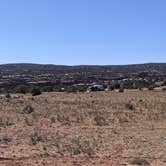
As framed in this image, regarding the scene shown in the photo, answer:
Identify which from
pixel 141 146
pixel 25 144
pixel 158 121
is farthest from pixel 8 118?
pixel 141 146

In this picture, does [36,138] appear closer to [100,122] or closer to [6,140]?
[6,140]

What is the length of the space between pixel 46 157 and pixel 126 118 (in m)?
14.3

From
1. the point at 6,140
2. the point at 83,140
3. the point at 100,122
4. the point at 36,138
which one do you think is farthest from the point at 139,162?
the point at 100,122

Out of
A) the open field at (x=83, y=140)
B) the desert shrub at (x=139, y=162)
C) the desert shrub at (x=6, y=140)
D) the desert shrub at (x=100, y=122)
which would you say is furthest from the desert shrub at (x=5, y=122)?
the desert shrub at (x=139, y=162)

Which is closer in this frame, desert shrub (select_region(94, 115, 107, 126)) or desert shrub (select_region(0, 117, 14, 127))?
desert shrub (select_region(0, 117, 14, 127))

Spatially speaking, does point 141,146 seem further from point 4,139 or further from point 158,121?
point 158,121

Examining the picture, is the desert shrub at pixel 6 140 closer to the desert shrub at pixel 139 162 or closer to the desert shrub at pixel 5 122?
the desert shrub at pixel 5 122

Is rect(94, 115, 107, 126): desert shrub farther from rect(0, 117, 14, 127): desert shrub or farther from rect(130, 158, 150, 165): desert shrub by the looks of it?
rect(130, 158, 150, 165): desert shrub

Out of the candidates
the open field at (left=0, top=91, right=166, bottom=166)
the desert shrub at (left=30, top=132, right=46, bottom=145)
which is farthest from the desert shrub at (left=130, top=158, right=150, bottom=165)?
the desert shrub at (left=30, top=132, right=46, bottom=145)

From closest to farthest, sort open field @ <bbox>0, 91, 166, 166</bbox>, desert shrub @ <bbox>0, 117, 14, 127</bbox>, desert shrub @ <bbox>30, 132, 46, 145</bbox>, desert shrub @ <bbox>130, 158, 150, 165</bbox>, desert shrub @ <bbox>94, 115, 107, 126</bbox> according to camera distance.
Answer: desert shrub @ <bbox>130, 158, 150, 165</bbox> → open field @ <bbox>0, 91, 166, 166</bbox> → desert shrub @ <bbox>30, 132, 46, 145</bbox> → desert shrub @ <bbox>0, 117, 14, 127</bbox> → desert shrub @ <bbox>94, 115, 107, 126</bbox>

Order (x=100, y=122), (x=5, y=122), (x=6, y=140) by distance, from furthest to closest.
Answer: (x=5, y=122), (x=100, y=122), (x=6, y=140)

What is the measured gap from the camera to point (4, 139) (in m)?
20.6

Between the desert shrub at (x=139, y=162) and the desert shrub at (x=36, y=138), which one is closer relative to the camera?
the desert shrub at (x=139, y=162)

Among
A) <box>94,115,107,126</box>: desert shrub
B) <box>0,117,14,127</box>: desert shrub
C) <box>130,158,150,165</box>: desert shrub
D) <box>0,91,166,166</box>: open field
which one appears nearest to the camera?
<box>130,158,150,165</box>: desert shrub
